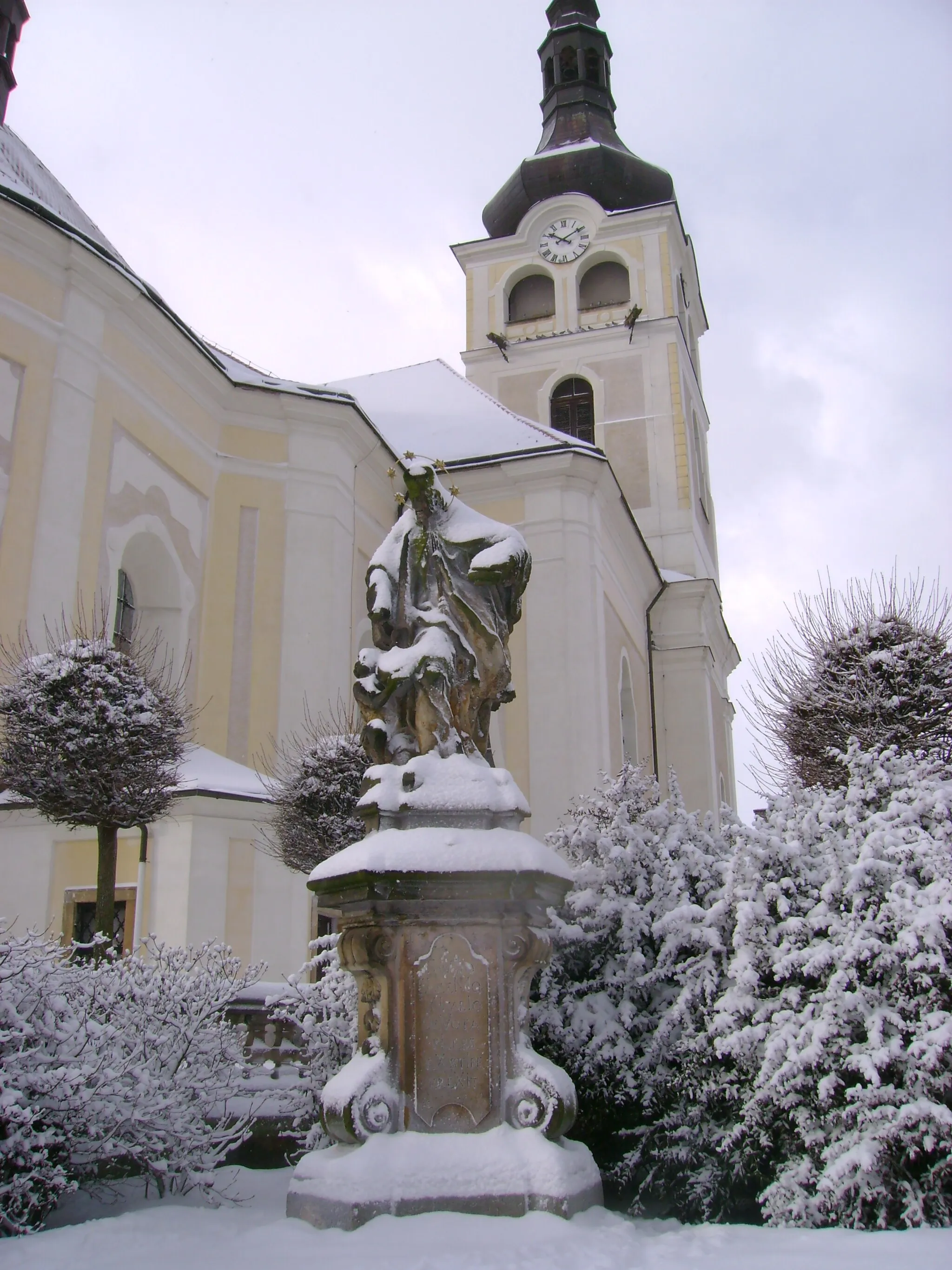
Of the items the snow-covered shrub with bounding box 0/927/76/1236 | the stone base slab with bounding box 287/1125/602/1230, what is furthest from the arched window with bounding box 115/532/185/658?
the stone base slab with bounding box 287/1125/602/1230

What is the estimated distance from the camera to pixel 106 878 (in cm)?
929

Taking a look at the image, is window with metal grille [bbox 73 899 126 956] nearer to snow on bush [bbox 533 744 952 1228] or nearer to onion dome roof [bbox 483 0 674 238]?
snow on bush [bbox 533 744 952 1228]

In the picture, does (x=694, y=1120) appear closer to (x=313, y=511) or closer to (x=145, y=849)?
(x=145, y=849)

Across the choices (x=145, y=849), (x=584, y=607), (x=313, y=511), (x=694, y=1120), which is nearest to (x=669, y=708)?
(x=584, y=607)

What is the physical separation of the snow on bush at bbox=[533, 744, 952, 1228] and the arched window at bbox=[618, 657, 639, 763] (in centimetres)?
1419

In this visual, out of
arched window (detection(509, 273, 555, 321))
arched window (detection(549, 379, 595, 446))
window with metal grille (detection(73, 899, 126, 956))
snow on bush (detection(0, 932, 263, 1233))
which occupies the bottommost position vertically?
snow on bush (detection(0, 932, 263, 1233))

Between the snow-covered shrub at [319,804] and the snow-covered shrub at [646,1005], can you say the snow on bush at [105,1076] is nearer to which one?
the snow-covered shrub at [646,1005]

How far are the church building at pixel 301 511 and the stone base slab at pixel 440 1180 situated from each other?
Result: 604cm

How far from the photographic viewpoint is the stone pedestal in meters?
4.91

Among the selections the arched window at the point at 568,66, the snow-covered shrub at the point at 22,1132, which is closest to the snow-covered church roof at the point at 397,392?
the snow-covered shrub at the point at 22,1132

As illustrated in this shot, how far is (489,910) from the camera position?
5.30 meters

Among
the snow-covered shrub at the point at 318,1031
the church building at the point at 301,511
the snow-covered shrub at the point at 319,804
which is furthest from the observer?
the church building at the point at 301,511

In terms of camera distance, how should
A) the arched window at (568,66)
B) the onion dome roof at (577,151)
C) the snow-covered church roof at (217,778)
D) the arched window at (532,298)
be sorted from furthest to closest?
the arched window at (568,66) < the onion dome roof at (577,151) < the arched window at (532,298) < the snow-covered church roof at (217,778)

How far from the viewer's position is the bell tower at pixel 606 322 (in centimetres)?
2567
